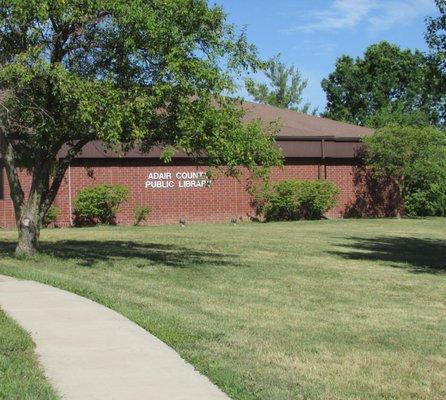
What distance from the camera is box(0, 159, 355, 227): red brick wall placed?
2883 cm

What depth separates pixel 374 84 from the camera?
6003 centimetres

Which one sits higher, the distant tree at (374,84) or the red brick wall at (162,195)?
the distant tree at (374,84)

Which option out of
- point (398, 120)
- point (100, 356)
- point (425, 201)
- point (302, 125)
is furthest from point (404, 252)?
point (398, 120)

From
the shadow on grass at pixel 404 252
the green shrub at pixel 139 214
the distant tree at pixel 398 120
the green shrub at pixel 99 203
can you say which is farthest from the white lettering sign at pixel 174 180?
the distant tree at pixel 398 120

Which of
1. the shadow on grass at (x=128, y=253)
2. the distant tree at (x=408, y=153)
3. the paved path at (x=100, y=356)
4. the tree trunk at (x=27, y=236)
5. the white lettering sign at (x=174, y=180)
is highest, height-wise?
the distant tree at (x=408, y=153)

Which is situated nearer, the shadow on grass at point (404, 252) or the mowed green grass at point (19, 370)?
the mowed green grass at point (19, 370)

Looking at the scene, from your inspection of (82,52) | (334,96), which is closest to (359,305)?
(82,52)

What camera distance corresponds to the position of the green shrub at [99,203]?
2827 cm

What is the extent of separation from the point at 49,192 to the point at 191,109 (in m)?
4.09

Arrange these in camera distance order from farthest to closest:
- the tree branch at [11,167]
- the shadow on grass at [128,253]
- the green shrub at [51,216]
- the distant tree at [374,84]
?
the distant tree at [374,84], the green shrub at [51,216], the shadow on grass at [128,253], the tree branch at [11,167]

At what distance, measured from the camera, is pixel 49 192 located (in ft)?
50.0

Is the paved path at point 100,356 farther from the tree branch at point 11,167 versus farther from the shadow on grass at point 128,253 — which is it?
the shadow on grass at point 128,253

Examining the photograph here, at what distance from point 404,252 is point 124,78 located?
1060cm

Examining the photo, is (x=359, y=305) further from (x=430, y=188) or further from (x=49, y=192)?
(x=430, y=188)
